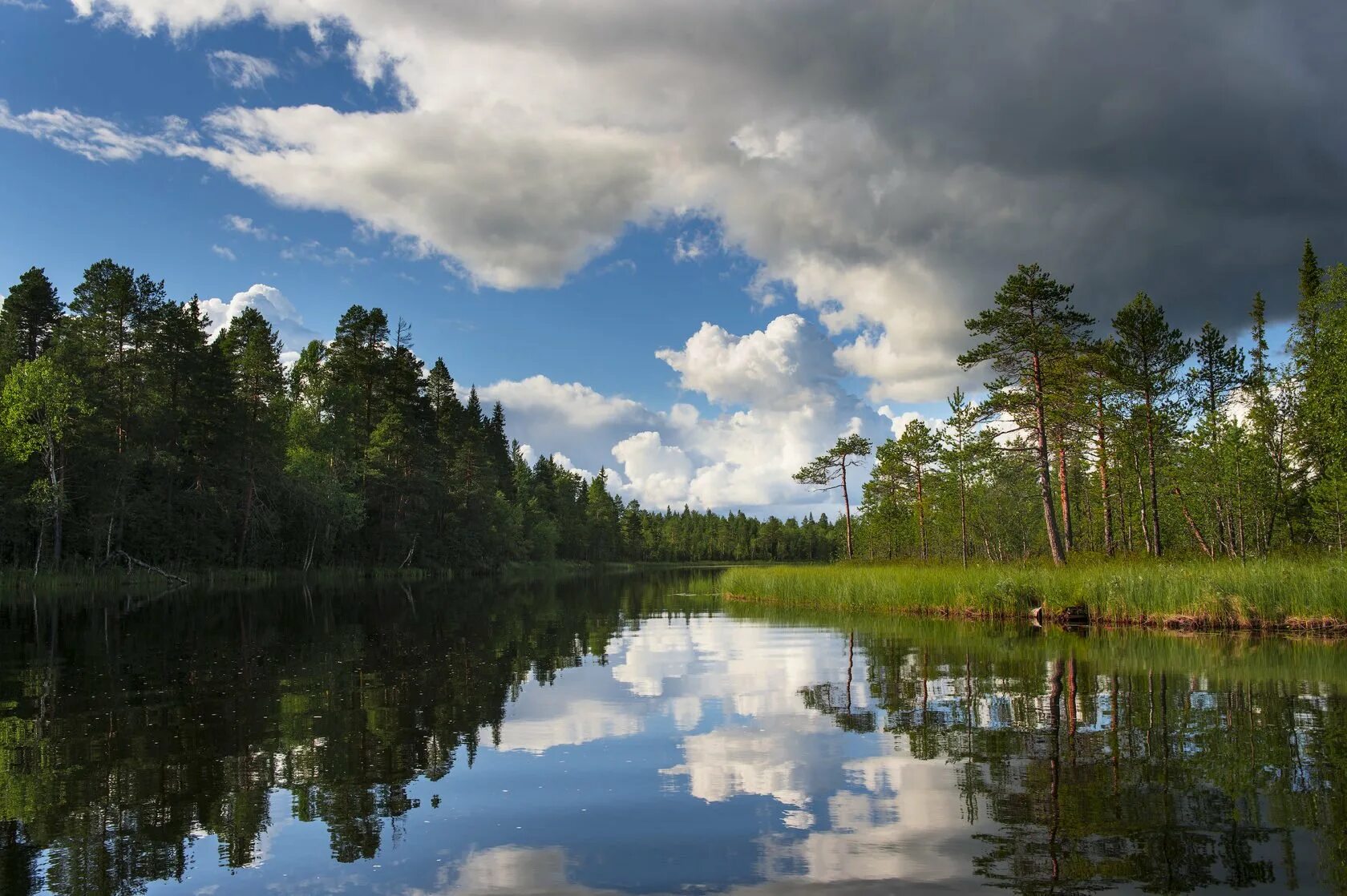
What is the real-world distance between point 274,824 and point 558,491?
125m

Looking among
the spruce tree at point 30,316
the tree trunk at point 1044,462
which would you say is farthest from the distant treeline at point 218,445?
the tree trunk at point 1044,462

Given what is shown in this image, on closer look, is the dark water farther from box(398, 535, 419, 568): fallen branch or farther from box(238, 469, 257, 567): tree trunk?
box(398, 535, 419, 568): fallen branch

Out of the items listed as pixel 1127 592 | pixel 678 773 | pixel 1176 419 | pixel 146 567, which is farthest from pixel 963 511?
pixel 146 567

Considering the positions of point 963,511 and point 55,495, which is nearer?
point 55,495

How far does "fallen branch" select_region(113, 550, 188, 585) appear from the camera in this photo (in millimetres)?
48688

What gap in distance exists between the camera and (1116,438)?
41.3 m

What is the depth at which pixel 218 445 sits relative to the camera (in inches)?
2199

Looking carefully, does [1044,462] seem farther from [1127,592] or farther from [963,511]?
[963,511]

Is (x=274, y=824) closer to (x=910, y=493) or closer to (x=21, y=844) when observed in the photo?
(x=21, y=844)

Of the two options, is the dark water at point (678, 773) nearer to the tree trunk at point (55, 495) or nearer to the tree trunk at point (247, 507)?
the tree trunk at point (55, 495)

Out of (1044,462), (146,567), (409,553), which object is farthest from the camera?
(409,553)

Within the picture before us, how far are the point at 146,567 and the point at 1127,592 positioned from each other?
53.5 meters

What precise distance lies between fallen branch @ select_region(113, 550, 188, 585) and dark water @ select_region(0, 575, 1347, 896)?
34.2 metres

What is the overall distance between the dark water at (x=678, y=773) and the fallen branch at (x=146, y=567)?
112ft
